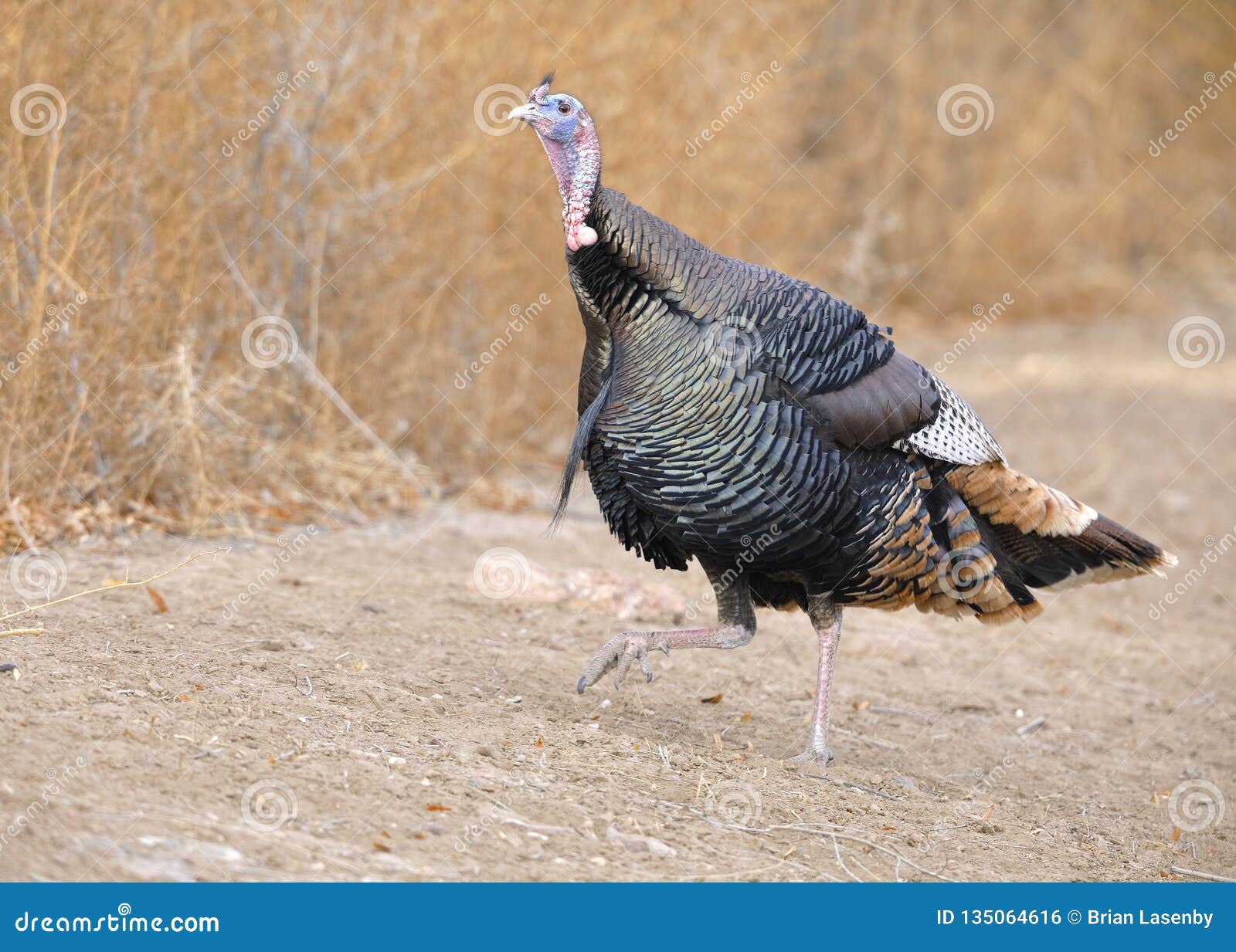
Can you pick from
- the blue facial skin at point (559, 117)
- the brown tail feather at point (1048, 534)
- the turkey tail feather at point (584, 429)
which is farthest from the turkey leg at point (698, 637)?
the blue facial skin at point (559, 117)

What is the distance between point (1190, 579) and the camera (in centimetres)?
859

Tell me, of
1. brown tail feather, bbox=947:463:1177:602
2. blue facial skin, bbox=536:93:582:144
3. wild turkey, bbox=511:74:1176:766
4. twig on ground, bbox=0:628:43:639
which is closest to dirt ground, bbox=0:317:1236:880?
twig on ground, bbox=0:628:43:639

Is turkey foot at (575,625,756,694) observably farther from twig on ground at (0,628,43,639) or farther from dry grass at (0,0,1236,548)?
dry grass at (0,0,1236,548)

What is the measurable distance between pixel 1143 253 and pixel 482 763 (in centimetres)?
1721

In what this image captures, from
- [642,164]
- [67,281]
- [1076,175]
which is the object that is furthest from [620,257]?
[1076,175]

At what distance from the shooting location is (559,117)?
437 centimetres

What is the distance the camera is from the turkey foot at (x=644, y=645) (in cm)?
461

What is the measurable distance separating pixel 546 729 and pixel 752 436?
3.76ft

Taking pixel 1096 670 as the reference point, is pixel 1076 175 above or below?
above

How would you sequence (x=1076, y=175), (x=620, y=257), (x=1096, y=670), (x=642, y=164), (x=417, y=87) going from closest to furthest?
(x=620, y=257) < (x=1096, y=670) < (x=417, y=87) < (x=642, y=164) < (x=1076, y=175)

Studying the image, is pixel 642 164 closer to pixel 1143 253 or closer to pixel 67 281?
pixel 67 281

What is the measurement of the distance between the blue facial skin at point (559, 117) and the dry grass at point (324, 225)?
2668mm

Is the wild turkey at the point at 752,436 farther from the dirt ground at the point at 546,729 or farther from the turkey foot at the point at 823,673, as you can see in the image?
the dirt ground at the point at 546,729

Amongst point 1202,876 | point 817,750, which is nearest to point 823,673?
point 817,750
